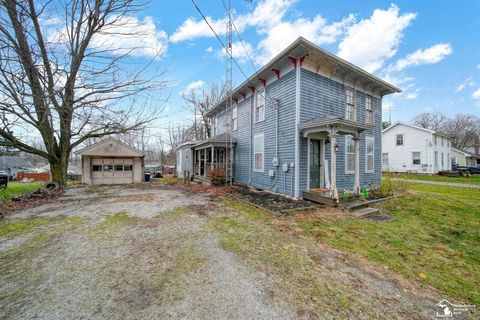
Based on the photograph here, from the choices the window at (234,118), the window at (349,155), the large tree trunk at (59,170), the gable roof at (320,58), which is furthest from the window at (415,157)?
the large tree trunk at (59,170)

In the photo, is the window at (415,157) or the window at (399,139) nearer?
the window at (415,157)

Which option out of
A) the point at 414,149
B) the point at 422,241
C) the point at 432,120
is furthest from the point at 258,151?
the point at 432,120

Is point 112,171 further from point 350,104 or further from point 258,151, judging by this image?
point 350,104

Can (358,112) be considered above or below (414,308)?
above

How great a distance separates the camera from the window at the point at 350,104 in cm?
948

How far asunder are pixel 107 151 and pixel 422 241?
17834mm

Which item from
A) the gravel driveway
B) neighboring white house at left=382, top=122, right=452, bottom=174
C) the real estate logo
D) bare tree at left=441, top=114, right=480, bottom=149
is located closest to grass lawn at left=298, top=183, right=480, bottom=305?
the real estate logo

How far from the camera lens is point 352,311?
2.19 metres

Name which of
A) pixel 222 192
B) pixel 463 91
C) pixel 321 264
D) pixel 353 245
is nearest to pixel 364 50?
pixel 222 192

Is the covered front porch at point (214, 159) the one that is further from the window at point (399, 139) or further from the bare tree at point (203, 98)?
the window at point (399, 139)

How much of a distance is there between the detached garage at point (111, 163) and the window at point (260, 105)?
1081 cm

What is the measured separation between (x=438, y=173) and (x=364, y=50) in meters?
17.1

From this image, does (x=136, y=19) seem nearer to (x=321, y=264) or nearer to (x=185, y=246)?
(x=185, y=246)

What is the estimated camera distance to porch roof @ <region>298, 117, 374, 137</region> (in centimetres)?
674
